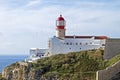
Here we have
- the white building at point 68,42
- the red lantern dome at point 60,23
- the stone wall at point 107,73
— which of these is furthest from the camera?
the red lantern dome at point 60,23

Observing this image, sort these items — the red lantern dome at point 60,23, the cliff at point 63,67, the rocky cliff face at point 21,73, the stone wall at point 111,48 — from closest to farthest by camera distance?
the cliff at point 63,67, the stone wall at point 111,48, the rocky cliff face at point 21,73, the red lantern dome at point 60,23

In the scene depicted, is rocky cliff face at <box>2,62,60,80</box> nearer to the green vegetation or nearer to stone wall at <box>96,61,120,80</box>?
the green vegetation

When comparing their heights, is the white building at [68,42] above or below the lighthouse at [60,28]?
below

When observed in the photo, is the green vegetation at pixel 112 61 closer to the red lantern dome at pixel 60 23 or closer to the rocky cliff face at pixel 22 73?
the rocky cliff face at pixel 22 73

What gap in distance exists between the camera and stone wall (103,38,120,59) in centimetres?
5822

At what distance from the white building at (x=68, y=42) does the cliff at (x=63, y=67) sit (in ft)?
9.16

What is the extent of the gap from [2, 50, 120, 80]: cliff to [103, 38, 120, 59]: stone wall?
1.15 meters

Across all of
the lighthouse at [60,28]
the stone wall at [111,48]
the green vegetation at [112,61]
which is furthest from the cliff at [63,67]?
the lighthouse at [60,28]

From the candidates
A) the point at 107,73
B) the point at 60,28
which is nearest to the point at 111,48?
the point at 107,73

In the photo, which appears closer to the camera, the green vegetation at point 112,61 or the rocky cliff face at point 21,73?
the green vegetation at point 112,61

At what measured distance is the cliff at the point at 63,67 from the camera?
57831 mm

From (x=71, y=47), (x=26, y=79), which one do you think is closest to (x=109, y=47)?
(x=71, y=47)

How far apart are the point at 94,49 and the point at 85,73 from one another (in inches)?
337

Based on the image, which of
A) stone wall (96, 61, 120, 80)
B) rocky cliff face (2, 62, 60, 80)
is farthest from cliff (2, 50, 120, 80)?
stone wall (96, 61, 120, 80)
